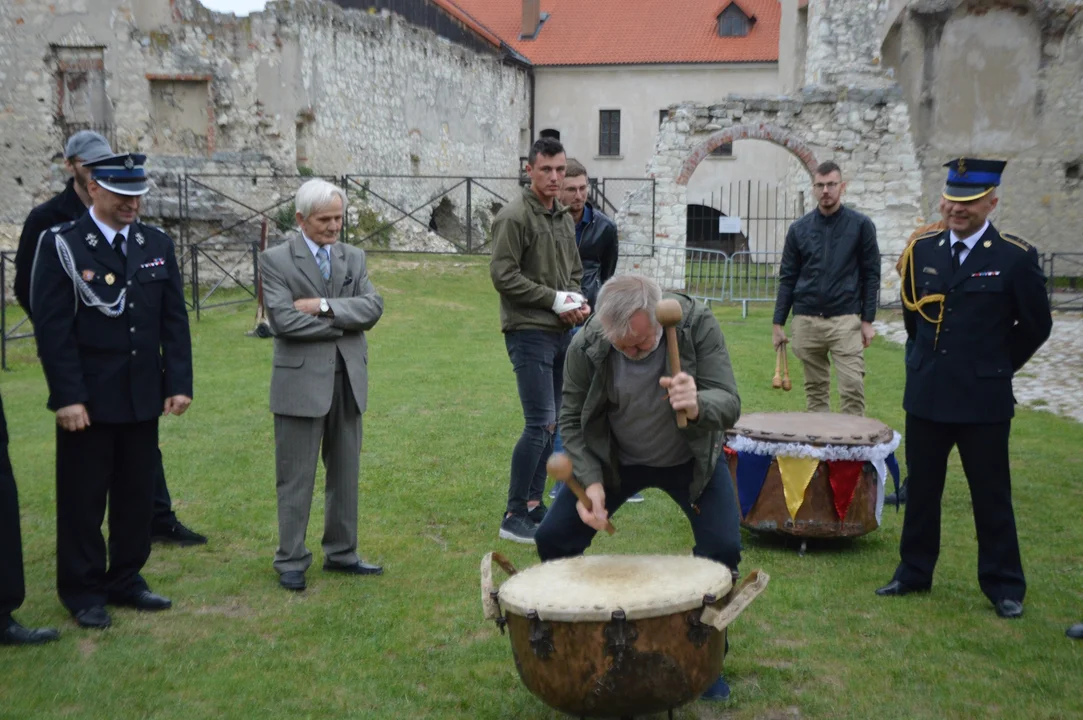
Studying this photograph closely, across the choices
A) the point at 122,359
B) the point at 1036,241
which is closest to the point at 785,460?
the point at 122,359

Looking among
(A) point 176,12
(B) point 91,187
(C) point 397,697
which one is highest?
(A) point 176,12

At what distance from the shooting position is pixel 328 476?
5578mm

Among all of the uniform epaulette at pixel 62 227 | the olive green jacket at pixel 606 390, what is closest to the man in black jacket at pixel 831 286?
the olive green jacket at pixel 606 390

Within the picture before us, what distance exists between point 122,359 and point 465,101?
3049 centimetres

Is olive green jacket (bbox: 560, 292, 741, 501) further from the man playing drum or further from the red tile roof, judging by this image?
the red tile roof

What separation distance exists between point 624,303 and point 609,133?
36644mm

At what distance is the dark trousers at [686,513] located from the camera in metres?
4.20

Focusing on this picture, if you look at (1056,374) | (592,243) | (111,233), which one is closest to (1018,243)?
(592,243)

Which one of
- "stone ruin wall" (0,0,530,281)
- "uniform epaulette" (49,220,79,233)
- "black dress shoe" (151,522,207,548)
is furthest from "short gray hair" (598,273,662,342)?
"stone ruin wall" (0,0,530,281)

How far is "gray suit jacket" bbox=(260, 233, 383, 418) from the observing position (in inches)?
207

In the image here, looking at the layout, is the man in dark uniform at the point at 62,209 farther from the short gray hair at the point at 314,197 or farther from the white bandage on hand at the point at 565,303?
the white bandage on hand at the point at 565,303

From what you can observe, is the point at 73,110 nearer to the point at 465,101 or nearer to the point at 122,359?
the point at 465,101

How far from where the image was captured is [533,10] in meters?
40.9

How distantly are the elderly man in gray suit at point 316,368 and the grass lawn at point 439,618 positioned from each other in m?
0.30
